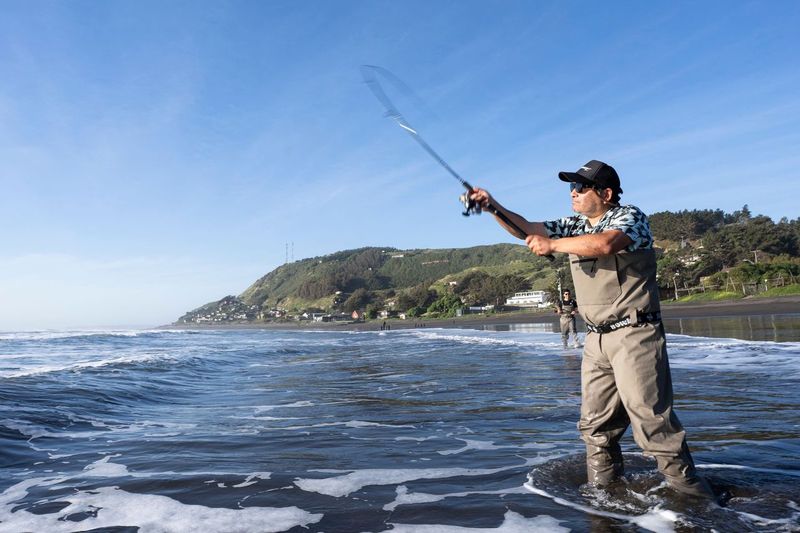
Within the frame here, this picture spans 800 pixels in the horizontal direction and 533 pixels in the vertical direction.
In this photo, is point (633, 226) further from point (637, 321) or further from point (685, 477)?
point (685, 477)

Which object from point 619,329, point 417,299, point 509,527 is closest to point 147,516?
point 509,527

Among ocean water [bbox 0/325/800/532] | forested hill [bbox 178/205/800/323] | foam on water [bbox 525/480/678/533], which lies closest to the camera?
foam on water [bbox 525/480/678/533]

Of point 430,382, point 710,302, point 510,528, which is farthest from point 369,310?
point 510,528

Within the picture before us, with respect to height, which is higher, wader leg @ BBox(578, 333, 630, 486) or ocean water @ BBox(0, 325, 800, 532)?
wader leg @ BBox(578, 333, 630, 486)

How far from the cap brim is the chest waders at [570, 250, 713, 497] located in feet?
1.74

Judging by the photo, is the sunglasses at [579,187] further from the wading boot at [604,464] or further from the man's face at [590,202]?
the wading boot at [604,464]

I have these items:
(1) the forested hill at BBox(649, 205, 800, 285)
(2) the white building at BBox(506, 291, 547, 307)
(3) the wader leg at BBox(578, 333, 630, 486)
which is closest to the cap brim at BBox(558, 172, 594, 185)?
(3) the wader leg at BBox(578, 333, 630, 486)

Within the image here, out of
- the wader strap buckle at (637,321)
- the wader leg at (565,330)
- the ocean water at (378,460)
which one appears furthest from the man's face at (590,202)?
the wader leg at (565,330)

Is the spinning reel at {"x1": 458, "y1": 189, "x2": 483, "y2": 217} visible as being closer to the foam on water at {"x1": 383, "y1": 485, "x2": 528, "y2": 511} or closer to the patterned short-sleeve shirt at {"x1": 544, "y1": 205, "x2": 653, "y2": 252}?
the patterned short-sleeve shirt at {"x1": 544, "y1": 205, "x2": 653, "y2": 252}

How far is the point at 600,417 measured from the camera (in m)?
3.75

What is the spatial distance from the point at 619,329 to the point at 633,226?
2.18ft

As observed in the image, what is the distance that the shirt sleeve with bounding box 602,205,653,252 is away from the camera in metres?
3.36

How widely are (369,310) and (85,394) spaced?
399 feet

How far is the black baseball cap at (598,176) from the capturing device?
12.2 feet
